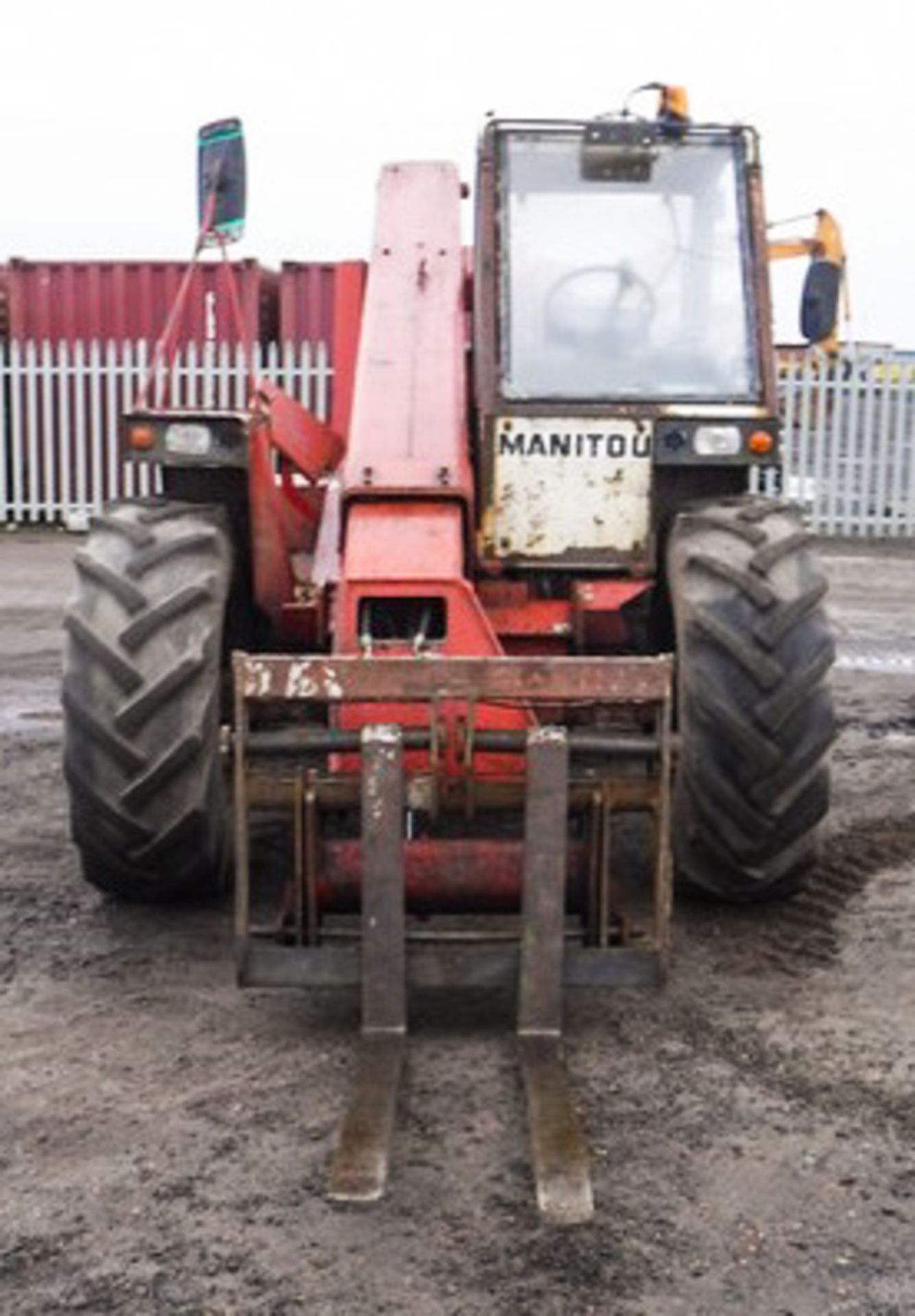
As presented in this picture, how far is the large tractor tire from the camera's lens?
16.0 ft

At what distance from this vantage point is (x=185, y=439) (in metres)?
5.55

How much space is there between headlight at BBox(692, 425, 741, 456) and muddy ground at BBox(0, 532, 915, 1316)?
4.58 feet

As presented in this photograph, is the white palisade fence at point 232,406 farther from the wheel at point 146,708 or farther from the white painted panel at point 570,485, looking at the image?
the wheel at point 146,708

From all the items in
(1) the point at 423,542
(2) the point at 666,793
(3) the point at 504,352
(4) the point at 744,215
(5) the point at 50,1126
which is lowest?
(5) the point at 50,1126

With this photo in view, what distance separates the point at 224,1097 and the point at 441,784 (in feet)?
3.06

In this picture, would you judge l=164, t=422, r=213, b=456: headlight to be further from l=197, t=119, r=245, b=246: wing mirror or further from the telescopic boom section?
l=197, t=119, r=245, b=246: wing mirror

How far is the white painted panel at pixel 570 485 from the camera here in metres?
5.43

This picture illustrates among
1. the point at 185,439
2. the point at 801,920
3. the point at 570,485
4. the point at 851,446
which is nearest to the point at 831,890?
the point at 801,920

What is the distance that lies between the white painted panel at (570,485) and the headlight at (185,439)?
93cm

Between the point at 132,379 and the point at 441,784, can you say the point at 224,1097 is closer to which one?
the point at 441,784

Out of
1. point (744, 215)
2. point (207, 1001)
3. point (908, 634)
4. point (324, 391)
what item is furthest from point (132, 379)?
point (207, 1001)

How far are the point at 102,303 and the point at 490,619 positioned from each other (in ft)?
Answer: 46.0

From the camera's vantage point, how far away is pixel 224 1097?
398 centimetres

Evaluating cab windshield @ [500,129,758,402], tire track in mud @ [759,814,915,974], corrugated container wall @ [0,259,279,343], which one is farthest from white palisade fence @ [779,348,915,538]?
cab windshield @ [500,129,758,402]
